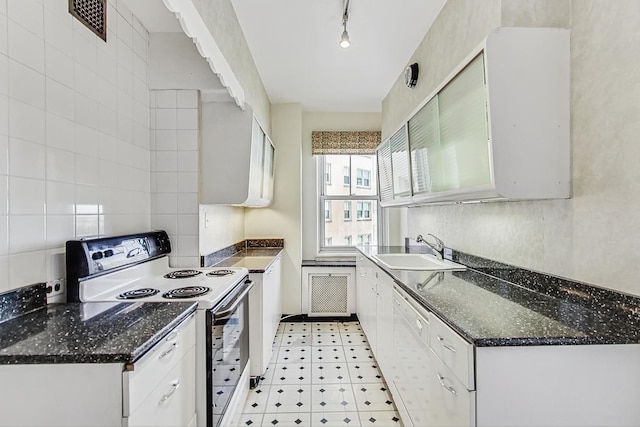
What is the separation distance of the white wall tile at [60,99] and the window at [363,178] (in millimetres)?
3388

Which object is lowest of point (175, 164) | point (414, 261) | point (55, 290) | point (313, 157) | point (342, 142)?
point (414, 261)

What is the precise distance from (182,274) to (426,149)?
1.74m

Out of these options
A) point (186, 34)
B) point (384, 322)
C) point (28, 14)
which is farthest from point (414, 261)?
point (28, 14)

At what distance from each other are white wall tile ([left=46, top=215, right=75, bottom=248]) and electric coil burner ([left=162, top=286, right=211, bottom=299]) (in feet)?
1.62

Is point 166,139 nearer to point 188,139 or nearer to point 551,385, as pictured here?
point 188,139

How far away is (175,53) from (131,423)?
2.12 m

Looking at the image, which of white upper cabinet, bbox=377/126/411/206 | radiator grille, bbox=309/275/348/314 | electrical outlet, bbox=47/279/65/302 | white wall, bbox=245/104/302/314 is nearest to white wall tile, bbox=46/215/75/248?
electrical outlet, bbox=47/279/65/302

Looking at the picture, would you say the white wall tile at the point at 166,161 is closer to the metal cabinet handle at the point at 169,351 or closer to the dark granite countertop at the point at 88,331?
the dark granite countertop at the point at 88,331

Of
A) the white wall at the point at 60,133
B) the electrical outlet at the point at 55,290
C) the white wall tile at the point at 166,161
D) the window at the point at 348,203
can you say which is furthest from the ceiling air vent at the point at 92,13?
the window at the point at 348,203

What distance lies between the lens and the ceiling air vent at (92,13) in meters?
1.48

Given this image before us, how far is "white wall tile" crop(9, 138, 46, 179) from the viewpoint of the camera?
117 centimetres

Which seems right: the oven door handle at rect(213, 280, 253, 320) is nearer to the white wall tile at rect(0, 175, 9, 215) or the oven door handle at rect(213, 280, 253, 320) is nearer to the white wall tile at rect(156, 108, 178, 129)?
the white wall tile at rect(0, 175, 9, 215)

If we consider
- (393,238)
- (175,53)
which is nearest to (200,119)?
(175,53)

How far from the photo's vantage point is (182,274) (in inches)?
77.9
